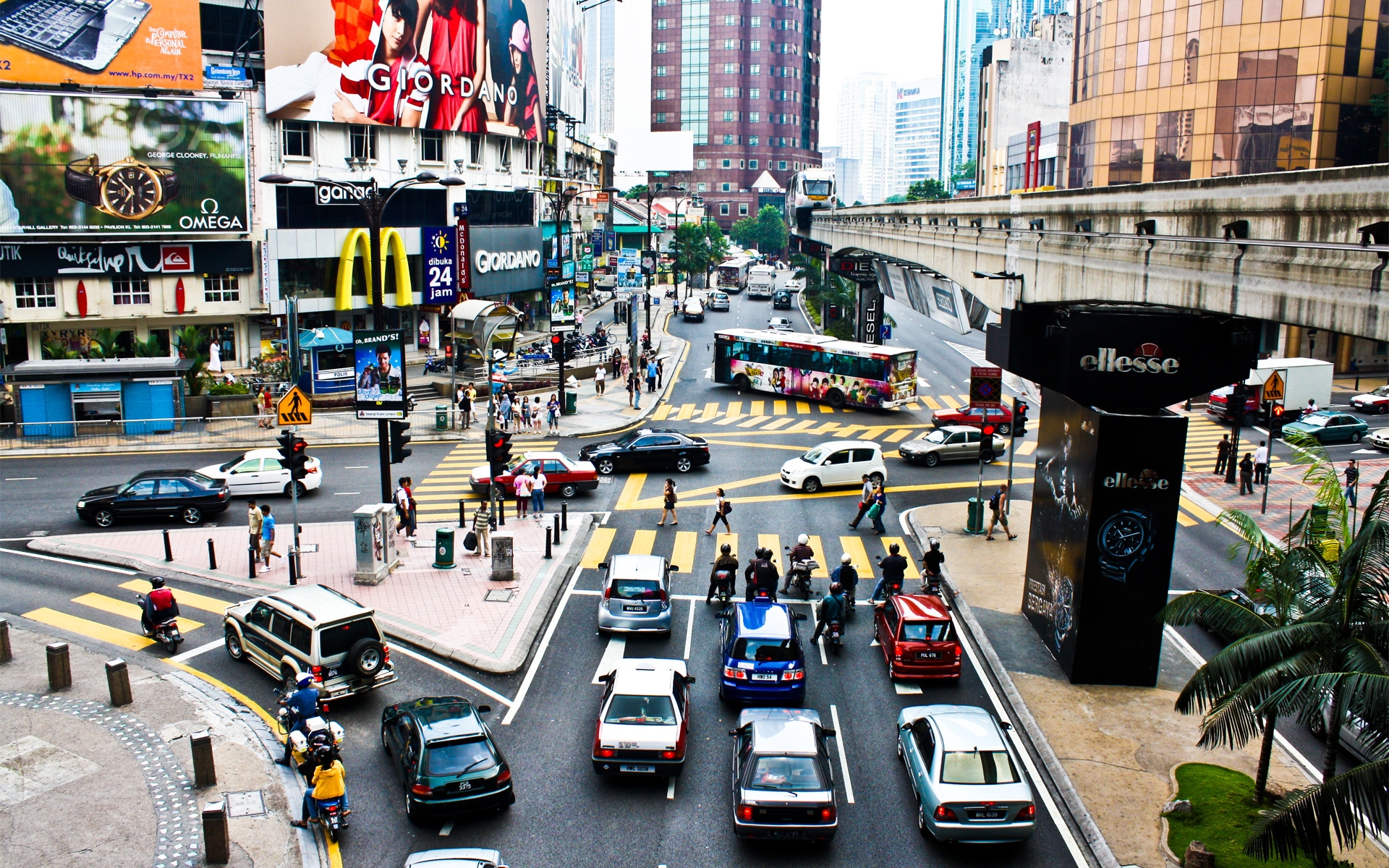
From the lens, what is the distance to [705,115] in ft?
622

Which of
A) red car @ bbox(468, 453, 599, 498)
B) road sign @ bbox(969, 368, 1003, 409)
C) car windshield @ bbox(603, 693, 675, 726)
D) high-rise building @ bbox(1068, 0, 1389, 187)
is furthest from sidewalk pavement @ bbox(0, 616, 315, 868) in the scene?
high-rise building @ bbox(1068, 0, 1389, 187)

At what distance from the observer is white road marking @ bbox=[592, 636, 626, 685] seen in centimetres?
1917

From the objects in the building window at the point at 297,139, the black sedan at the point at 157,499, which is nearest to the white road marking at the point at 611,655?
the black sedan at the point at 157,499

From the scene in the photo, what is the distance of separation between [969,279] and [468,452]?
1851 cm

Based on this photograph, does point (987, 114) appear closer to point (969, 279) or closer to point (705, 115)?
point (705, 115)

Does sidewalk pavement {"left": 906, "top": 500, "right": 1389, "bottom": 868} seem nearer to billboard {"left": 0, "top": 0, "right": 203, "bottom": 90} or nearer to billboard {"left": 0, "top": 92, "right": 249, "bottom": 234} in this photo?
billboard {"left": 0, "top": 92, "right": 249, "bottom": 234}

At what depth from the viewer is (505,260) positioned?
64.4 m

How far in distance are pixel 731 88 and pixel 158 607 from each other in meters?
181

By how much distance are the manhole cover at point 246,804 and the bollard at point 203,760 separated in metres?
0.34

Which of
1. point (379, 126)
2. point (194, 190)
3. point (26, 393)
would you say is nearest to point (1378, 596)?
point (26, 393)

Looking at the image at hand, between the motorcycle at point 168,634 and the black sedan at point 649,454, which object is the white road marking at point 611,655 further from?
the black sedan at point 649,454

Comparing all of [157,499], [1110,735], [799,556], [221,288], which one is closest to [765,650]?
[1110,735]

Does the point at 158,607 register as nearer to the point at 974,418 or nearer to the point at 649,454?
the point at 649,454

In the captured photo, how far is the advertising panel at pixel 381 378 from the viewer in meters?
24.8
